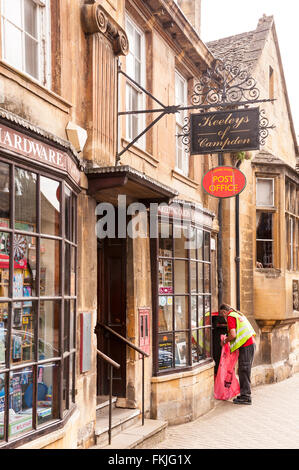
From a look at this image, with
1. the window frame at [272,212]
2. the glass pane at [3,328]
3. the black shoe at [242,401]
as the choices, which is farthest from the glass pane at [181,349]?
the glass pane at [3,328]

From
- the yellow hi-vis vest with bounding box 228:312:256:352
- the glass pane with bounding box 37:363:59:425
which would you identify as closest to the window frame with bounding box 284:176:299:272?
the yellow hi-vis vest with bounding box 228:312:256:352

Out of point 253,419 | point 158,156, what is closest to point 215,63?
point 158,156

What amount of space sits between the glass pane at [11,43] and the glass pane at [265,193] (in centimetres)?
922

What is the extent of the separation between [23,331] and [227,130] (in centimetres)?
472

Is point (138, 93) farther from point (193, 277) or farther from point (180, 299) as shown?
point (180, 299)

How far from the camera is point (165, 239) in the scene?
32.4ft

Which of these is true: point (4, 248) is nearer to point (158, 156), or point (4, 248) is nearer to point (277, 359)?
point (158, 156)

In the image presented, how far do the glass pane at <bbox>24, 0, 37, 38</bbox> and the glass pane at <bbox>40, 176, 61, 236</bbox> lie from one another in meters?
1.76

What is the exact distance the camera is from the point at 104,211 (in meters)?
8.50

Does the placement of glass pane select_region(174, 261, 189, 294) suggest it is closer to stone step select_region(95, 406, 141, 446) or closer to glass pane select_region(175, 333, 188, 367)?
glass pane select_region(175, 333, 188, 367)

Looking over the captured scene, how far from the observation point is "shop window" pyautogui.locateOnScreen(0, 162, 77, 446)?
510cm

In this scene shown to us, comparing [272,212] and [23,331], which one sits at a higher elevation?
[272,212]

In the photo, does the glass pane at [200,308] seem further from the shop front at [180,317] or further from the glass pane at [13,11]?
the glass pane at [13,11]

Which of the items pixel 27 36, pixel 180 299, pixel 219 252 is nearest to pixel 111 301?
pixel 180 299
